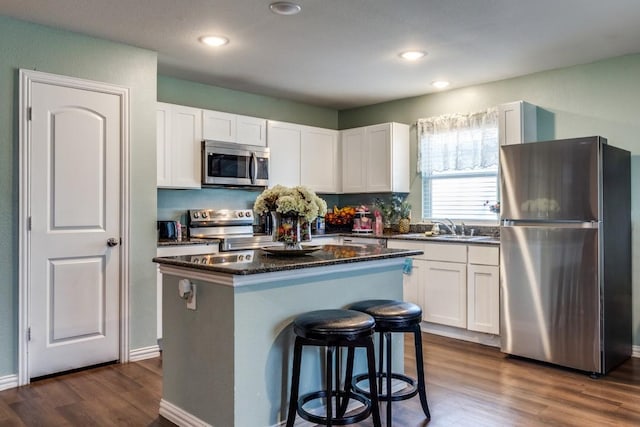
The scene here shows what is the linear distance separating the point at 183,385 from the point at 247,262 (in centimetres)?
79

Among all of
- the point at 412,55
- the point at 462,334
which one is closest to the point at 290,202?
the point at 412,55

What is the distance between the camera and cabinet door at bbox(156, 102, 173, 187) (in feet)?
13.6

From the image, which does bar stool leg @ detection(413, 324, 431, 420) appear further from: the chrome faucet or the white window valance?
the white window valance

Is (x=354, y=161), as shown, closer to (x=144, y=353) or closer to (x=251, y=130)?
(x=251, y=130)

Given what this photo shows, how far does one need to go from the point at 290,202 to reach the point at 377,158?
2.95 metres

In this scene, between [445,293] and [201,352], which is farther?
[445,293]

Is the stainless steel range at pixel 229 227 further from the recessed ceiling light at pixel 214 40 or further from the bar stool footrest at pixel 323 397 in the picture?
the bar stool footrest at pixel 323 397

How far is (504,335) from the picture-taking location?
12.3 feet

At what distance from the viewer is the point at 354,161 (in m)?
5.63

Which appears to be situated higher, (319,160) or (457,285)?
(319,160)

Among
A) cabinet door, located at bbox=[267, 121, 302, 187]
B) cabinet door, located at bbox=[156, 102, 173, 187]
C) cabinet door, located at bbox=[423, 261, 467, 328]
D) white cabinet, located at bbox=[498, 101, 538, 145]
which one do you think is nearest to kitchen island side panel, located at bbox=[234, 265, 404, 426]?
cabinet door, located at bbox=[423, 261, 467, 328]

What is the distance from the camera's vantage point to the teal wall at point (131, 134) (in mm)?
3109

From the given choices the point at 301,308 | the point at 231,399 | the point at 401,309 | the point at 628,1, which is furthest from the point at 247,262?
the point at 628,1

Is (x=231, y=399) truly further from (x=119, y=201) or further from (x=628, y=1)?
(x=628, y=1)
